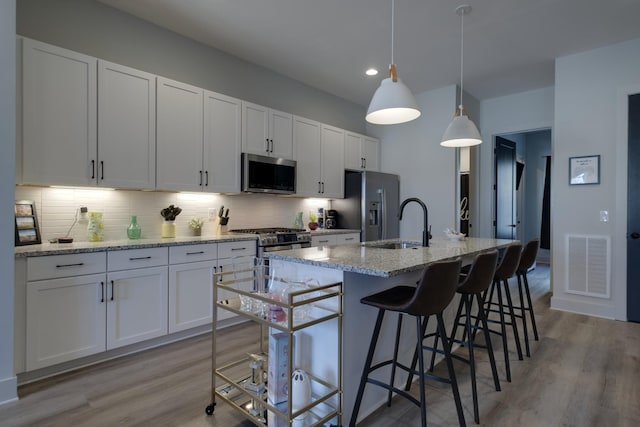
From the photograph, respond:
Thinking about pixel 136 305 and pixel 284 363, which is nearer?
pixel 284 363

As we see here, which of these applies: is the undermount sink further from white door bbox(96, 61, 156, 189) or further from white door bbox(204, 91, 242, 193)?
white door bbox(96, 61, 156, 189)

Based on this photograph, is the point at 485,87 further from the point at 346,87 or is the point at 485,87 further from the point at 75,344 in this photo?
the point at 75,344

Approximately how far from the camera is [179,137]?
127 inches

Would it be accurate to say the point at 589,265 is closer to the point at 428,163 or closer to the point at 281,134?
the point at 428,163

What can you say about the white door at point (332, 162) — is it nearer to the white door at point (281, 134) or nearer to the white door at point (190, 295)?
the white door at point (281, 134)

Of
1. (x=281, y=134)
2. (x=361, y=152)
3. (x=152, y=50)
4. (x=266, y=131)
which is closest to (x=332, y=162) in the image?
(x=361, y=152)

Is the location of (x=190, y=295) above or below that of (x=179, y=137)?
below

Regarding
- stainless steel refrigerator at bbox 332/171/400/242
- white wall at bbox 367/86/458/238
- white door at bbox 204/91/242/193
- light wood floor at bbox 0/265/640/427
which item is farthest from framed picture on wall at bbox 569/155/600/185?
white door at bbox 204/91/242/193

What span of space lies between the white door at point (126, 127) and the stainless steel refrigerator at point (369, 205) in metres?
2.76

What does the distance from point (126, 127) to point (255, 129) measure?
4.45ft

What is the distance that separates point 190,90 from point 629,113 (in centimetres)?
454

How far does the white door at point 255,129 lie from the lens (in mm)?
3766

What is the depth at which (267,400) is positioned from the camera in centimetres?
174

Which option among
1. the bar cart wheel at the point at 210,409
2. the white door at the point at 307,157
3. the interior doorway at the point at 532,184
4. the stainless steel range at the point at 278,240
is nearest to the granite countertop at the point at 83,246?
the stainless steel range at the point at 278,240
